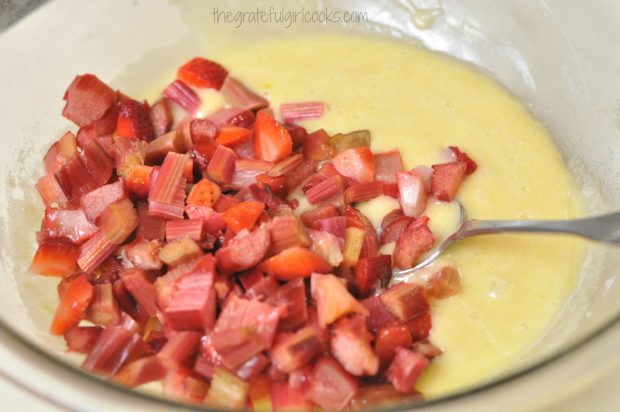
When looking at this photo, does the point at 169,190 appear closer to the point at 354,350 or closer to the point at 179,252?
the point at 179,252

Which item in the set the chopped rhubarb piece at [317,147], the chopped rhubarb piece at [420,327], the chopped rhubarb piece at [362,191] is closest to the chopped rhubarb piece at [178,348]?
the chopped rhubarb piece at [420,327]

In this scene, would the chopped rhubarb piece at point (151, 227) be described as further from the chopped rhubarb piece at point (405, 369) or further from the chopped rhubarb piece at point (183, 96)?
the chopped rhubarb piece at point (405, 369)

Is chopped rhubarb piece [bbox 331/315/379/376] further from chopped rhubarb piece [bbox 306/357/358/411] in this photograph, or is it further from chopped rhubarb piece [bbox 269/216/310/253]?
chopped rhubarb piece [bbox 269/216/310/253]

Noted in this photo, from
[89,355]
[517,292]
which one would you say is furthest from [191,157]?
[517,292]

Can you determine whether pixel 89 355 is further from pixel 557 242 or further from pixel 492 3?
pixel 492 3

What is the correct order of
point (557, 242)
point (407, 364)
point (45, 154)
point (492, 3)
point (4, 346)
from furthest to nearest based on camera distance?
1. point (492, 3)
2. point (45, 154)
3. point (557, 242)
4. point (407, 364)
5. point (4, 346)

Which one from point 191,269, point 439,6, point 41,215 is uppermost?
point 439,6
